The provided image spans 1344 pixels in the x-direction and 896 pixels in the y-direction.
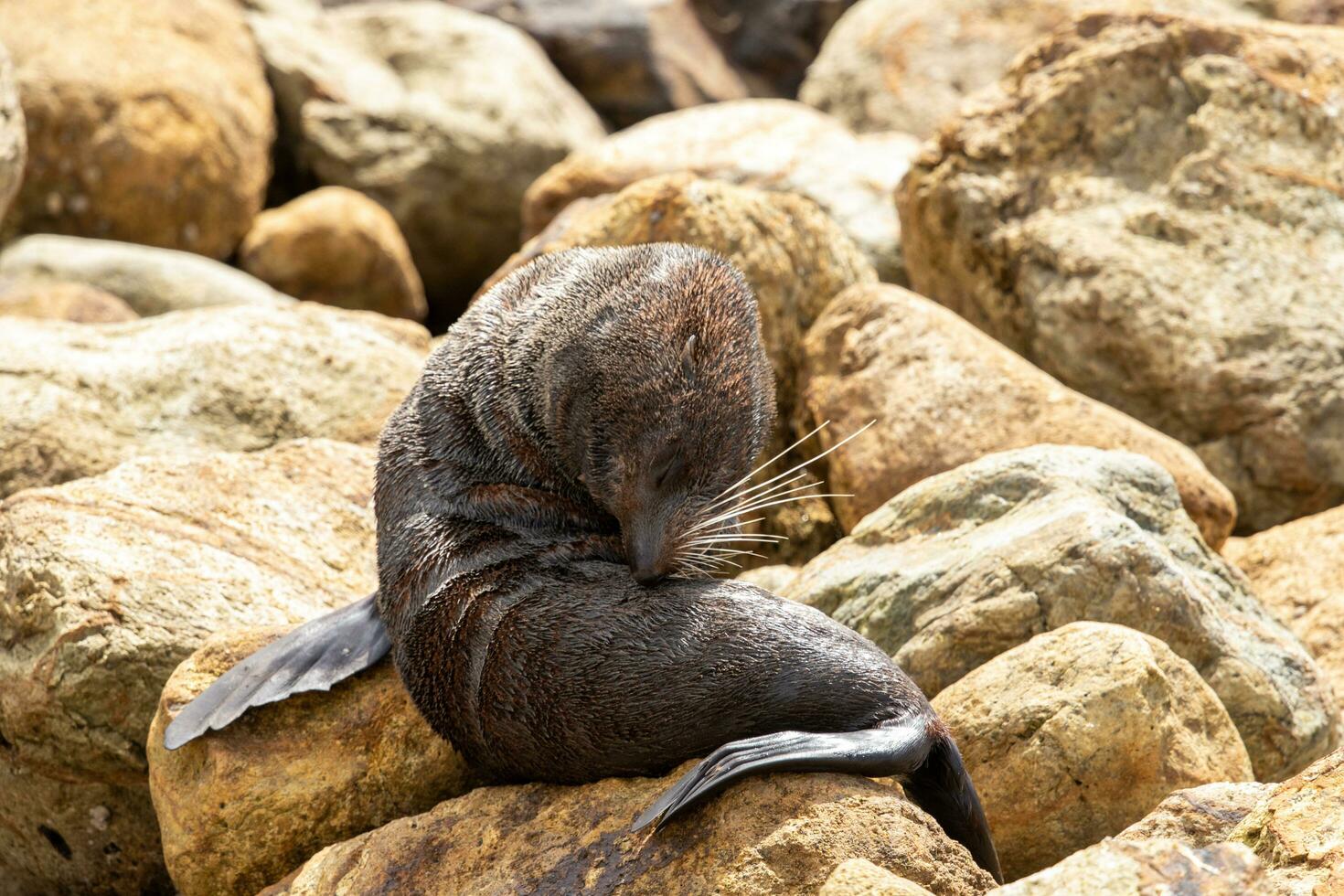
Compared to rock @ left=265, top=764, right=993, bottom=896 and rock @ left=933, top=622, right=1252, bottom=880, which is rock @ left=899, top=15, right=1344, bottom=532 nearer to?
rock @ left=933, top=622, right=1252, bottom=880

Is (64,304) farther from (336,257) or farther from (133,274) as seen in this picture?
(336,257)

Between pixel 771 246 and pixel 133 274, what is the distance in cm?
605

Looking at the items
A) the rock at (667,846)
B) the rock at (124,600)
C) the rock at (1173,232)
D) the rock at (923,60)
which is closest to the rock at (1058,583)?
the rock at (667,846)

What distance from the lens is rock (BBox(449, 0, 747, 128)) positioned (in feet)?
59.0

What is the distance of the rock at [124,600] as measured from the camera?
542 cm

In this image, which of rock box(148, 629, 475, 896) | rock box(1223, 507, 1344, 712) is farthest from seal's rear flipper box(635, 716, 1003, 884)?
rock box(1223, 507, 1344, 712)

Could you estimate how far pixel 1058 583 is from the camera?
5.31m

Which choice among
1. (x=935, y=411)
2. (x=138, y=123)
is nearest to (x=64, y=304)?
(x=138, y=123)

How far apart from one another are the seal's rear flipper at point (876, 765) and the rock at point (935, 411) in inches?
99.6

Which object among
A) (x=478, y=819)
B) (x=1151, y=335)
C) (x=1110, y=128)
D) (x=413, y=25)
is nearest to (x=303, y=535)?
(x=478, y=819)

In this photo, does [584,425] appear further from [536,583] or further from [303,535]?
[303,535]

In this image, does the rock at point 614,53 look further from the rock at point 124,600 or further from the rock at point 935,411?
the rock at point 124,600

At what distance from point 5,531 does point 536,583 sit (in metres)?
2.13

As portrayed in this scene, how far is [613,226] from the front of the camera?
7.60m
